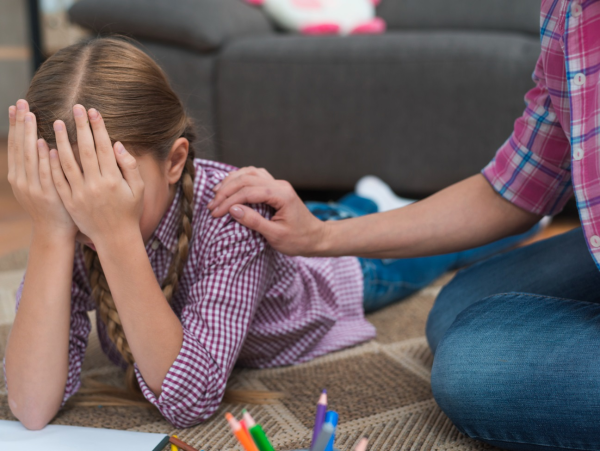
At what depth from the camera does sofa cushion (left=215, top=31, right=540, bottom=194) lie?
1559 millimetres

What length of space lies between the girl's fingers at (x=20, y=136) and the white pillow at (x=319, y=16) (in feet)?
4.45

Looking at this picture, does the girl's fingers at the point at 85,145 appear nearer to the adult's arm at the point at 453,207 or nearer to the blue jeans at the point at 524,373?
the adult's arm at the point at 453,207

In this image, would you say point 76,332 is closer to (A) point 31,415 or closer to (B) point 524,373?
(A) point 31,415

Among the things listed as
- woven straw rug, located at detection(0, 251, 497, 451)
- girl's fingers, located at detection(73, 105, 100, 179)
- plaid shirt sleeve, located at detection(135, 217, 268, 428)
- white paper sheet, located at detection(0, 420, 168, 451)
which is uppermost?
girl's fingers, located at detection(73, 105, 100, 179)

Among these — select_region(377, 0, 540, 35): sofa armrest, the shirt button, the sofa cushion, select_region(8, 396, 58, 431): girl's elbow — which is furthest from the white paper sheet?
select_region(377, 0, 540, 35): sofa armrest

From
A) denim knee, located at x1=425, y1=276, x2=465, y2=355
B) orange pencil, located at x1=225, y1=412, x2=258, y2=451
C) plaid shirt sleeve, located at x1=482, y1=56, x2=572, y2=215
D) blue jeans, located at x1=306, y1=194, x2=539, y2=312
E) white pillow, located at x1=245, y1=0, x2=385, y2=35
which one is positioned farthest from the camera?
white pillow, located at x1=245, y1=0, x2=385, y2=35

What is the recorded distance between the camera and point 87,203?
2.05 feet

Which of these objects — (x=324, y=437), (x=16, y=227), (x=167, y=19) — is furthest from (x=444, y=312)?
(x=16, y=227)

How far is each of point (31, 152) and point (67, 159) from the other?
0.04 meters

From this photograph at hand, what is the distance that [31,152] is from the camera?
63cm

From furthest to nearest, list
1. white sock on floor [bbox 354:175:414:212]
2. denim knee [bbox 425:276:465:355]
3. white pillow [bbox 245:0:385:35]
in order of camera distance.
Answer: white pillow [bbox 245:0:385:35]
white sock on floor [bbox 354:175:414:212]
denim knee [bbox 425:276:465:355]

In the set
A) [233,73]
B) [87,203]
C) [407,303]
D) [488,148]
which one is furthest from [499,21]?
[87,203]

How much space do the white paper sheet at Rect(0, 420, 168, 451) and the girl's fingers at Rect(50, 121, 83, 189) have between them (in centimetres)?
25

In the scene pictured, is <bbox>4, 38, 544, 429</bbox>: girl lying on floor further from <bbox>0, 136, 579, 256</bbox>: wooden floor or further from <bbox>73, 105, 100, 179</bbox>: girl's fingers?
<bbox>0, 136, 579, 256</bbox>: wooden floor
